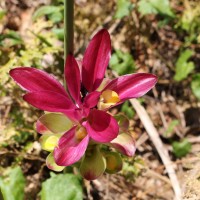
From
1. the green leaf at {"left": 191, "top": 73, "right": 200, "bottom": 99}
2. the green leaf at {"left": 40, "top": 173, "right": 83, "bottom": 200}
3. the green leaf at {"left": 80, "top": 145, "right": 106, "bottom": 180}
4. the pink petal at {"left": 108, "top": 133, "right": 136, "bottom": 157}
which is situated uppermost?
the pink petal at {"left": 108, "top": 133, "right": 136, "bottom": 157}

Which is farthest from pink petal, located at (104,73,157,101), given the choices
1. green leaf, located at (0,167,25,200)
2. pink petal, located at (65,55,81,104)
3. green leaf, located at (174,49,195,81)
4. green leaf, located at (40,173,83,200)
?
green leaf, located at (174,49,195,81)

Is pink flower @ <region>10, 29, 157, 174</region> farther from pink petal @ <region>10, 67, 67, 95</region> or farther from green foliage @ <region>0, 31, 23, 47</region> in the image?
green foliage @ <region>0, 31, 23, 47</region>

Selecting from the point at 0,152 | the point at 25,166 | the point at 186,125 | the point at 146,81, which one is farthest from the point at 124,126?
the point at 186,125

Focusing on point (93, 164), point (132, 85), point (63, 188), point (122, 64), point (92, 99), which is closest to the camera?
point (92, 99)

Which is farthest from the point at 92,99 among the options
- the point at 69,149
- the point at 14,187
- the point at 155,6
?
the point at 155,6

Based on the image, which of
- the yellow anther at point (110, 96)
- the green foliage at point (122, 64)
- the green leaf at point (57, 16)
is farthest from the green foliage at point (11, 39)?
the yellow anther at point (110, 96)

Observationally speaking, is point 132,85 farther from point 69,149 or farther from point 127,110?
point 127,110
